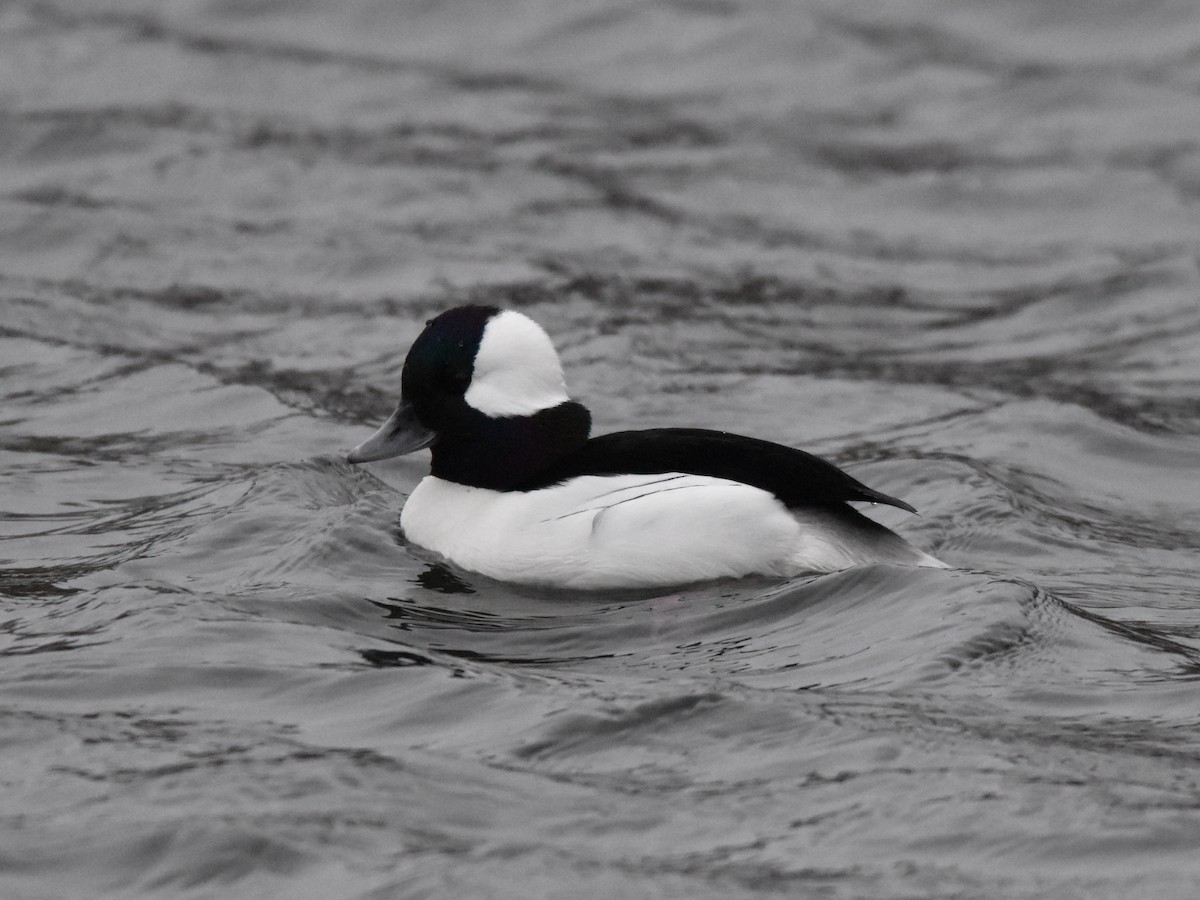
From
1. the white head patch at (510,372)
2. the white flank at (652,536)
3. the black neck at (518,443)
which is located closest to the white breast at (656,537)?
the white flank at (652,536)

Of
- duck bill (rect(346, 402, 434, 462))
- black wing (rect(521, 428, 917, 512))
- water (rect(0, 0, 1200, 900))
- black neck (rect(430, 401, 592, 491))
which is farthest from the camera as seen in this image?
duck bill (rect(346, 402, 434, 462))

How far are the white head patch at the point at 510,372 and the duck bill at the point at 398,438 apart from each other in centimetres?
25

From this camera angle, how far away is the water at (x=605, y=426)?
5.45 meters

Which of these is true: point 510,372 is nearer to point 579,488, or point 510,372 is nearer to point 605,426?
point 579,488

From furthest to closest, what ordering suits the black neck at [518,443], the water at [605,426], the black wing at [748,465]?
the black neck at [518,443]
the black wing at [748,465]
the water at [605,426]

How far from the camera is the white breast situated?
7.17m

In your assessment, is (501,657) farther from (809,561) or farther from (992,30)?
(992,30)

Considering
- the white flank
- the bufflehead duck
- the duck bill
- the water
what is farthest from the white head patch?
the water

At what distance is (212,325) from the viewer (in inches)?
467

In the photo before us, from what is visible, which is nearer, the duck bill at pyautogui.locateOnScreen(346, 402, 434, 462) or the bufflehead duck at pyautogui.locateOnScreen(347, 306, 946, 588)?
the bufflehead duck at pyautogui.locateOnScreen(347, 306, 946, 588)

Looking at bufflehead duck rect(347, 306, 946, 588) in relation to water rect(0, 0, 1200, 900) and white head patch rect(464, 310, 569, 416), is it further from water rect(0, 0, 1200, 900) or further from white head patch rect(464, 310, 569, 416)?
water rect(0, 0, 1200, 900)

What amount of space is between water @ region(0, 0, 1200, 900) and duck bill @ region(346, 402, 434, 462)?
1.37ft

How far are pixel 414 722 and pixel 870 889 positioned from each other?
1.61 m

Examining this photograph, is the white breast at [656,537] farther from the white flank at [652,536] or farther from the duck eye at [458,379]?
the duck eye at [458,379]
